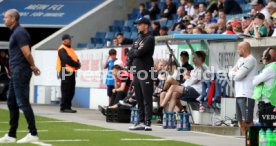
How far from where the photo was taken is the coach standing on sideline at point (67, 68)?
24359mm

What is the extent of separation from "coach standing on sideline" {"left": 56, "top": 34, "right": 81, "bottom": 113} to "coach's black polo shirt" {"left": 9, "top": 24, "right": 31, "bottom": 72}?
33.3ft

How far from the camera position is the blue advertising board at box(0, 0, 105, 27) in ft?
113

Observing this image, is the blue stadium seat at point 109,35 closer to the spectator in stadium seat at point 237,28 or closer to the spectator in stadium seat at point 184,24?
the spectator in stadium seat at point 184,24

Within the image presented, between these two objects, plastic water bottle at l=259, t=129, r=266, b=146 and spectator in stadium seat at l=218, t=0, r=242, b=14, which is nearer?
plastic water bottle at l=259, t=129, r=266, b=146

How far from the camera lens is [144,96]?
1739 cm

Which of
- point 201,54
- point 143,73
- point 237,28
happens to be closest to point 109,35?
point 237,28

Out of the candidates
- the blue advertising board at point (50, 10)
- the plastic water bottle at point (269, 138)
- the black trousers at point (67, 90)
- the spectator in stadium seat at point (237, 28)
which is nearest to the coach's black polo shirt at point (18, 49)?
the plastic water bottle at point (269, 138)

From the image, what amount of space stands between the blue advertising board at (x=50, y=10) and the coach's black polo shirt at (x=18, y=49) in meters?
20.4

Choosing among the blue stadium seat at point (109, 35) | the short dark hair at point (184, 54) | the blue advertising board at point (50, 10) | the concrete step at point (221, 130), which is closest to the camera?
the concrete step at point (221, 130)

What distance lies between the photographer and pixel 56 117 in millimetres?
21422

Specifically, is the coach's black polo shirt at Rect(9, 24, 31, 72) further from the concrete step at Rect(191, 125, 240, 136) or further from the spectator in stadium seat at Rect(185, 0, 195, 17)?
the spectator in stadium seat at Rect(185, 0, 195, 17)

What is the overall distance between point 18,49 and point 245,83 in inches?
167

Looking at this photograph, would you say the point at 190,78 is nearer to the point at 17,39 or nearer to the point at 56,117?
the point at 56,117

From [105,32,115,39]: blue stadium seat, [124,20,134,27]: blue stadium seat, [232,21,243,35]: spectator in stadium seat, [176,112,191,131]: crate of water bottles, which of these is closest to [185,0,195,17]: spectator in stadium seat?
[124,20,134,27]: blue stadium seat
